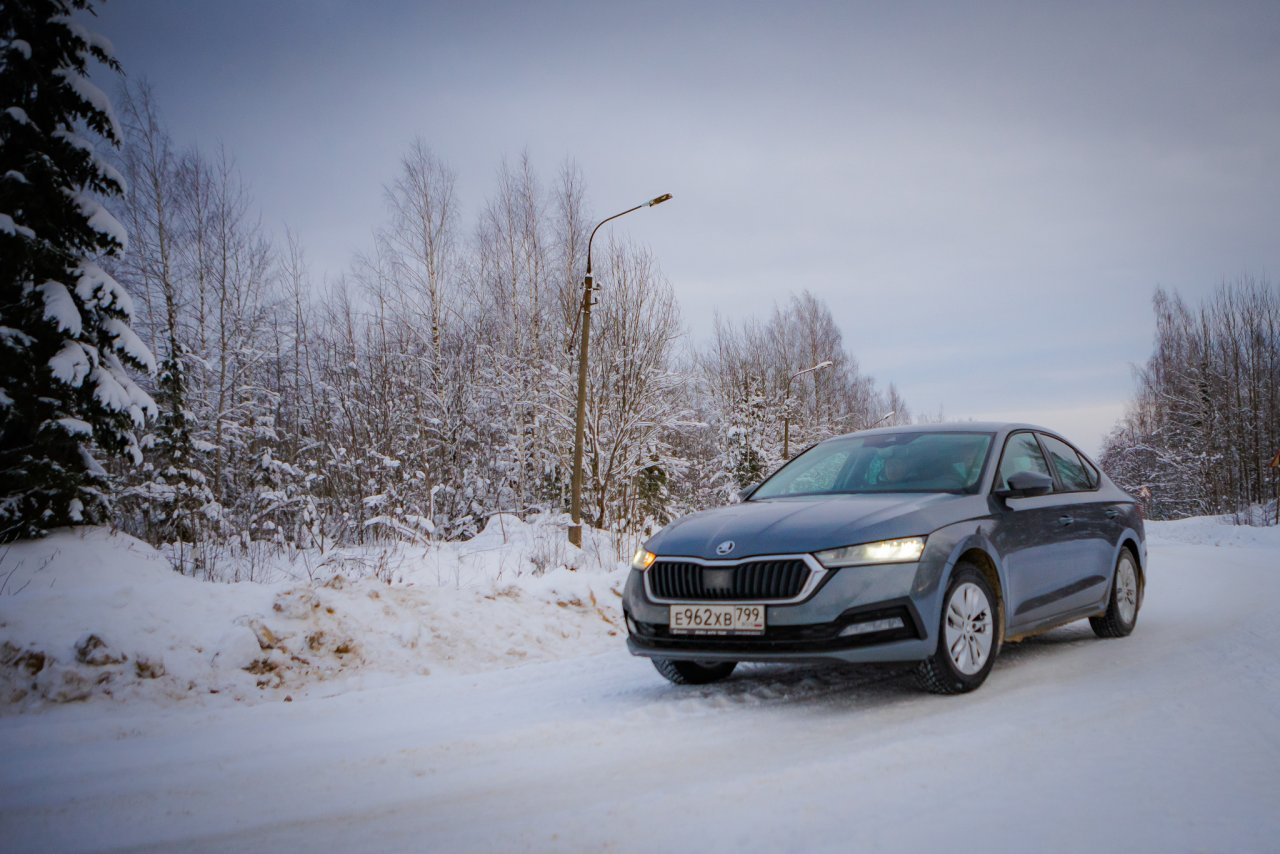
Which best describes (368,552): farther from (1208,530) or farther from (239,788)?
(1208,530)

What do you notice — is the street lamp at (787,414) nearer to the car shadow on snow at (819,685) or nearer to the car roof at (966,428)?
the car roof at (966,428)

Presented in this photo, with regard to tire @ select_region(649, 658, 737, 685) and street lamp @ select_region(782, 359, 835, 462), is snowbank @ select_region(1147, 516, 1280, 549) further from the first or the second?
tire @ select_region(649, 658, 737, 685)

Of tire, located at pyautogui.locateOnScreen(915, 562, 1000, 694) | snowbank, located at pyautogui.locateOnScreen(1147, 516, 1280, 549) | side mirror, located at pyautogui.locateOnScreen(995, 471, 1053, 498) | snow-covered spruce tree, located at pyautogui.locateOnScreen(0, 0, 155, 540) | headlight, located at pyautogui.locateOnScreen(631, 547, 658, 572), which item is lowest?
snowbank, located at pyautogui.locateOnScreen(1147, 516, 1280, 549)

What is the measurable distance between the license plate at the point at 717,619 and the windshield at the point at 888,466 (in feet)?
4.87

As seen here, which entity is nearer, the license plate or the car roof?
the license plate

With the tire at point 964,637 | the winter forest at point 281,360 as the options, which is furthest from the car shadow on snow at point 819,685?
the winter forest at point 281,360

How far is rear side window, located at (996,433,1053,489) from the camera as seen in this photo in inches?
219

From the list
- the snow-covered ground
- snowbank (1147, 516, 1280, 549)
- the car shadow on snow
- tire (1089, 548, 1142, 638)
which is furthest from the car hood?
snowbank (1147, 516, 1280, 549)

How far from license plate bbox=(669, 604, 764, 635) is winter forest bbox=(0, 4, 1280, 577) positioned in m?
7.01

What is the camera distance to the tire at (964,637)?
4508 mm

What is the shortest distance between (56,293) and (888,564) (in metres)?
9.67

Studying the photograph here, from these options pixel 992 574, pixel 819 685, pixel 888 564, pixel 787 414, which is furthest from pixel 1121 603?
pixel 787 414

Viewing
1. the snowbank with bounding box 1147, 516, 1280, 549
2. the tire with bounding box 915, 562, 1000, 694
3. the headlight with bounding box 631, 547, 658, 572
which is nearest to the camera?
the tire with bounding box 915, 562, 1000, 694

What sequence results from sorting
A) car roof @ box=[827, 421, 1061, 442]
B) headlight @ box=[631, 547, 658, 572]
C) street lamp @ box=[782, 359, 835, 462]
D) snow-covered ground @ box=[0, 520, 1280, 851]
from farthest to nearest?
street lamp @ box=[782, 359, 835, 462]
car roof @ box=[827, 421, 1061, 442]
headlight @ box=[631, 547, 658, 572]
snow-covered ground @ box=[0, 520, 1280, 851]
